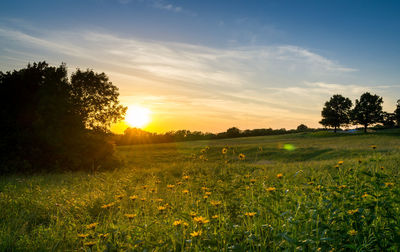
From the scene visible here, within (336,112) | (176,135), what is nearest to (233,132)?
(176,135)

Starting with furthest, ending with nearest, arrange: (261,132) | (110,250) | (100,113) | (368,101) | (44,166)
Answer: (261,132) < (368,101) < (100,113) < (44,166) < (110,250)

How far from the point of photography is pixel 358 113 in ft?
182

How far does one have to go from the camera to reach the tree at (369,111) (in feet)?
181

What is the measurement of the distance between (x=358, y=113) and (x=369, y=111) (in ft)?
6.68

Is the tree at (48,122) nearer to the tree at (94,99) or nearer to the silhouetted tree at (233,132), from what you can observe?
the tree at (94,99)

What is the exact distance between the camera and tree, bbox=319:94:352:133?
191ft

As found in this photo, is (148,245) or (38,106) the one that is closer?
(148,245)

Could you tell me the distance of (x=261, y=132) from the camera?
193 ft

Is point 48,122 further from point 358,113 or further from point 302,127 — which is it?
point 302,127

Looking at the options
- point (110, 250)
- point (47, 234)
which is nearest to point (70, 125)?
point (47, 234)

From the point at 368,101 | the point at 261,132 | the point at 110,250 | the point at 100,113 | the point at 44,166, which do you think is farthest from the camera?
the point at 261,132

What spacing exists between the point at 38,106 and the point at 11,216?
12.5m

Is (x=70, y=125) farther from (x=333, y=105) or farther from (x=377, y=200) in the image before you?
(x=333, y=105)

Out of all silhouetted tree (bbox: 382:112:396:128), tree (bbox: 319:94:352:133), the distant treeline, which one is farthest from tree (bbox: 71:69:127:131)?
silhouetted tree (bbox: 382:112:396:128)
